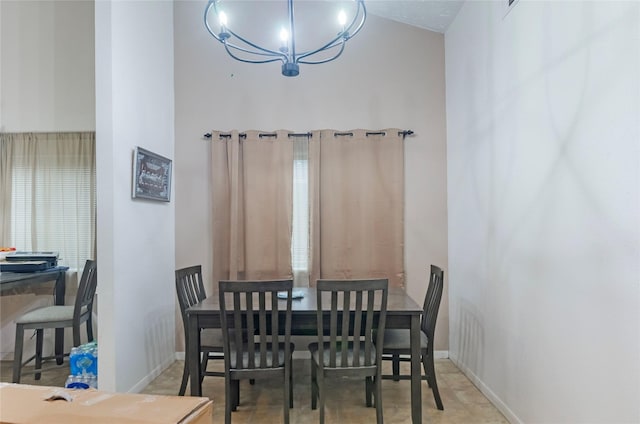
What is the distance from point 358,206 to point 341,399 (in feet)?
5.43

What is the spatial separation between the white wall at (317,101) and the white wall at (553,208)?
0.52 metres

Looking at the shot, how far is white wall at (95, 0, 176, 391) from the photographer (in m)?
2.49

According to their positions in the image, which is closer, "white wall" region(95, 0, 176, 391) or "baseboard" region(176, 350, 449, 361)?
"white wall" region(95, 0, 176, 391)

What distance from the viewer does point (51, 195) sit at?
A: 3.41 meters

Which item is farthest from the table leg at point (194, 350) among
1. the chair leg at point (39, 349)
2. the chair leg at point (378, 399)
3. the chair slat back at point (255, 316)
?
the chair leg at point (39, 349)

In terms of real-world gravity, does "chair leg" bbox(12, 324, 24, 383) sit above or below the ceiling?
below

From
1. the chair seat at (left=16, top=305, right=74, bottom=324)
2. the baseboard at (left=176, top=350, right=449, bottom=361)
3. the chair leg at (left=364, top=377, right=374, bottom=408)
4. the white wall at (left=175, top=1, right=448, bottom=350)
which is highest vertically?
the white wall at (left=175, top=1, right=448, bottom=350)

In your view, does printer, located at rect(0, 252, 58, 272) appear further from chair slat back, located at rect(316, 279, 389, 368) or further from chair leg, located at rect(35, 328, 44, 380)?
chair slat back, located at rect(316, 279, 389, 368)

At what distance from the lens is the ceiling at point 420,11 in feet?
10.3

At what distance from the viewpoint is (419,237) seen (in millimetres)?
3510

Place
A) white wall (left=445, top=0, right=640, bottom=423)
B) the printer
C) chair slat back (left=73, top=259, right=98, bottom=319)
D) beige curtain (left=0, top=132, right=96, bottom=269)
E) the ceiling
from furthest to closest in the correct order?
1. beige curtain (left=0, top=132, right=96, bottom=269)
2. the ceiling
3. the printer
4. chair slat back (left=73, top=259, right=98, bottom=319)
5. white wall (left=445, top=0, right=640, bottom=423)

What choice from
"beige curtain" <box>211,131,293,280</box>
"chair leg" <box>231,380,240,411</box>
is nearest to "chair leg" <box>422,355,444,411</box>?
"chair leg" <box>231,380,240,411</box>

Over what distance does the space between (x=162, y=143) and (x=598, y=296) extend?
3.34m

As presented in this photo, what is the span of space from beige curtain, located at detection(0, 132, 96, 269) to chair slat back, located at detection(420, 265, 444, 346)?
3039 millimetres
